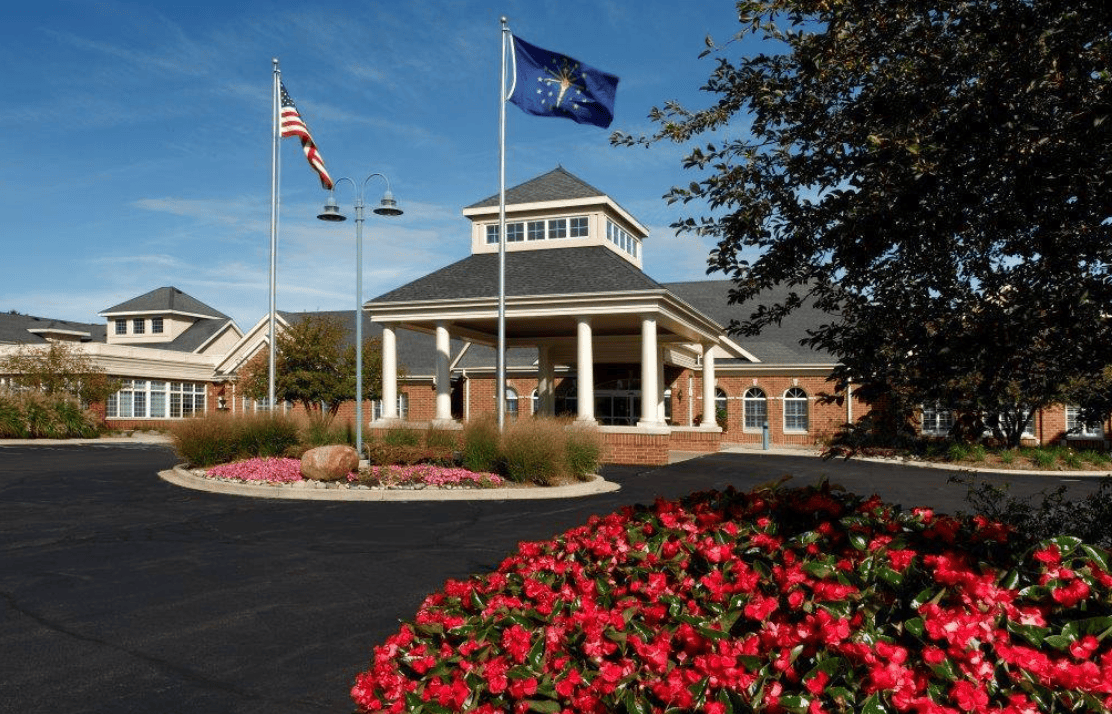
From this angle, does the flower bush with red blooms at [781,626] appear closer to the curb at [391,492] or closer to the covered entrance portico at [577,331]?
the curb at [391,492]

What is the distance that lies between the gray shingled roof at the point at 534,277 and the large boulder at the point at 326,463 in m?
8.94

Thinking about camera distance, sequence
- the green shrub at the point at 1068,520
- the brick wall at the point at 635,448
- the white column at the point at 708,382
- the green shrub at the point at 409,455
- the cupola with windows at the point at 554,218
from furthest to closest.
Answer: the white column at the point at 708,382 < the cupola with windows at the point at 554,218 < the brick wall at the point at 635,448 < the green shrub at the point at 409,455 < the green shrub at the point at 1068,520

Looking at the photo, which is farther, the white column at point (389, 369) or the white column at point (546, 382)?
the white column at point (546, 382)

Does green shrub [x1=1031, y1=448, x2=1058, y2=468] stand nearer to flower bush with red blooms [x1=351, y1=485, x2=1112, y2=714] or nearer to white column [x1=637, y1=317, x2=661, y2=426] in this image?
white column [x1=637, y1=317, x2=661, y2=426]

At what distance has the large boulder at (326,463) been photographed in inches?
641

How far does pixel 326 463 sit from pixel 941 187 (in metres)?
14.1

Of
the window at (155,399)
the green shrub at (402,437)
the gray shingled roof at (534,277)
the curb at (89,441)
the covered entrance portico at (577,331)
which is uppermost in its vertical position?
the gray shingled roof at (534,277)

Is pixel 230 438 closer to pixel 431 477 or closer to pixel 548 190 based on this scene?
pixel 431 477

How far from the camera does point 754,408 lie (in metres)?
35.6

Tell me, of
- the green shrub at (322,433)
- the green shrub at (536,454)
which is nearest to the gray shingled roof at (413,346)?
the green shrub at (322,433)

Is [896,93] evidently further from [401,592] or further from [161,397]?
[161,397]

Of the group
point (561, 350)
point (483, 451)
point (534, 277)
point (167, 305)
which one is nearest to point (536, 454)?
point (483, 451)

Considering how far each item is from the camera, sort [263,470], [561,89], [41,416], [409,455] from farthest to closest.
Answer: [41,416] → [561,89] → [409,455] → [263,470]

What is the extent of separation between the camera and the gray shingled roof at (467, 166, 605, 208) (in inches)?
1075
